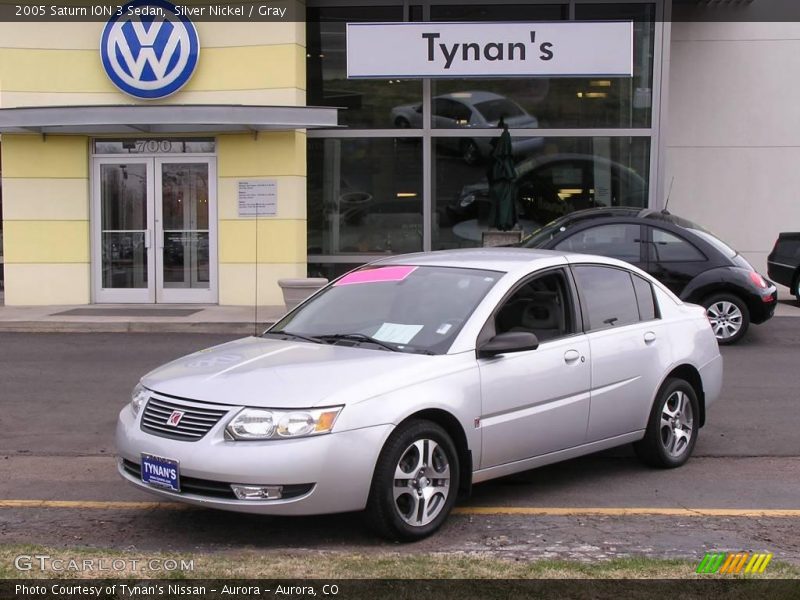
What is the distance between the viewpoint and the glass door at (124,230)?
1605 cm

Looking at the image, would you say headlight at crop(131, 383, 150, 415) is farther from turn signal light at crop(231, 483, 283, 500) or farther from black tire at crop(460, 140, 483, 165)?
black tire at crop(460, 140, 483, 165)

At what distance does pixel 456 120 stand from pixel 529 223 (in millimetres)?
2424

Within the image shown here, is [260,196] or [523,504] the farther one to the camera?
[260,196]

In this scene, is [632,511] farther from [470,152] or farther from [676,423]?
[470,152]

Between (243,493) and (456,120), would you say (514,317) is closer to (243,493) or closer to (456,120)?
(243,493)

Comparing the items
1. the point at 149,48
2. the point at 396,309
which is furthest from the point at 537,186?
the point at 396,309

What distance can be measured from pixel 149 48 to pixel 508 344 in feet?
39.4

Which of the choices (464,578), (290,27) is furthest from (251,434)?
(290,27)

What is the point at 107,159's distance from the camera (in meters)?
16.0

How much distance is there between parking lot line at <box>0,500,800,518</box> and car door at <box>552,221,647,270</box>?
675cm

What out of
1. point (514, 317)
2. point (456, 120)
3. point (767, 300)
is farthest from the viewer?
point (456, 120)

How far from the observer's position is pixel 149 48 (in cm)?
1548

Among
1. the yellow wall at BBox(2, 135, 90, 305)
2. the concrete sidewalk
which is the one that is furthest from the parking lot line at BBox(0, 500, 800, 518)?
the yellow wall at BBox(2, 135, 90, 305)

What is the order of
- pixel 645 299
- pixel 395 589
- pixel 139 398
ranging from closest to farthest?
1. pixel 395 589
2. pixel 139 398
3. pixel 645 299
